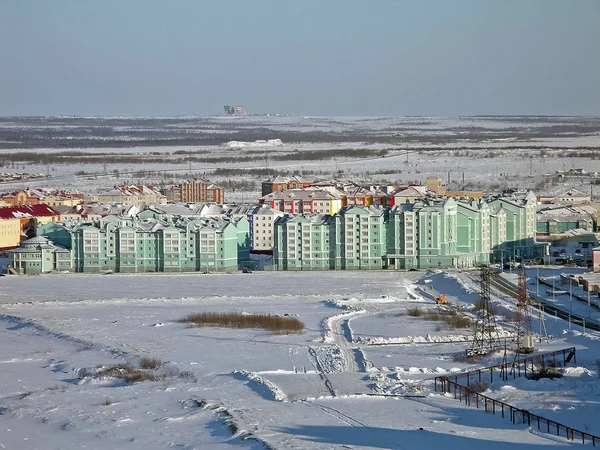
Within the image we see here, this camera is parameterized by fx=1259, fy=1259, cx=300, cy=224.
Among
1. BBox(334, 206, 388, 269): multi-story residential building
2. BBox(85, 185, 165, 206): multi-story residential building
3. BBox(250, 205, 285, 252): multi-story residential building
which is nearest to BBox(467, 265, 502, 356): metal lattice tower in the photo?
BBox(334, 206, 388, 269): multi-story residential building

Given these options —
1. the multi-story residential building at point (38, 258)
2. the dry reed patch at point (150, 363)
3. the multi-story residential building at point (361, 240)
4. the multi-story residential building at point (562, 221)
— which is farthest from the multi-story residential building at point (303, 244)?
the dry reed patch at point (150, 363)

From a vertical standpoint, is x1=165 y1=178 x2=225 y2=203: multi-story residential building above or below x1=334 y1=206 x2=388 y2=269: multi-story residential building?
above

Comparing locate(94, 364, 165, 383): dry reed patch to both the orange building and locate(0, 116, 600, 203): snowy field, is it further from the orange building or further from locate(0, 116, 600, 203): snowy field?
locate(0, 116, 600, 203): snowy field

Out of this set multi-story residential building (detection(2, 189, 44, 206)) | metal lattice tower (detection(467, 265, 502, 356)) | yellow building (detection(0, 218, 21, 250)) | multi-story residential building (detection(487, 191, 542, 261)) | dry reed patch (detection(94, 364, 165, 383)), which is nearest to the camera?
dry reed patch (detection(94, 364, 165, 383))

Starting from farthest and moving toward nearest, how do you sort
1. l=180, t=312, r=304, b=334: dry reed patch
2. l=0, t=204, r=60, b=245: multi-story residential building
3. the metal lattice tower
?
1. l=0, t=204, r=60, b=245: multi-story residential building
2. l=180, t=312, r=304, b=334: dry reed patch
3. the metal lattice tower

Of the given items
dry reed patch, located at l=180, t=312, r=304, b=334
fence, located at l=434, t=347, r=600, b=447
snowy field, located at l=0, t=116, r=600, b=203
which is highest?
snowy field, located at l=0, t=116, r=600, b=203

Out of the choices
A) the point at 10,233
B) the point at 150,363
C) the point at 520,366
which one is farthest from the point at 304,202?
the point at 520,366
